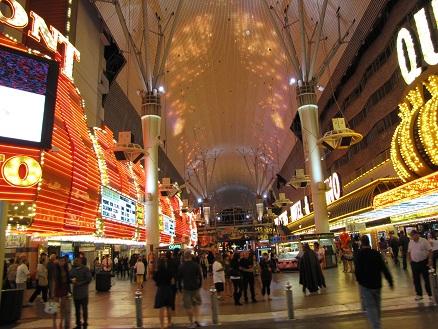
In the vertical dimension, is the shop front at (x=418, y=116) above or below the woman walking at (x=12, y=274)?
above

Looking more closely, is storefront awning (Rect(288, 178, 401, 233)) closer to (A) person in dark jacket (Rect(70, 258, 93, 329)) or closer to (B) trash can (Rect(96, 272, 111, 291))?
(B) trash can (Rect(96, 272, 111, 291))

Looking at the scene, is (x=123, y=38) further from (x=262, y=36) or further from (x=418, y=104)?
(x=418, y=104)

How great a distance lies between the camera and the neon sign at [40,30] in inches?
487

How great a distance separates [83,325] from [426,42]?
45.0ft

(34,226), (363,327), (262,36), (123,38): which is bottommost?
(363,327)

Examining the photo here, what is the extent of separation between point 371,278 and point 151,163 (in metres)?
22.4

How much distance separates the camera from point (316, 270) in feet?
43.9

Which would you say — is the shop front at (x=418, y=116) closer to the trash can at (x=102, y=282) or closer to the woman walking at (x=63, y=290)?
the trash can at (x=102, y=282)

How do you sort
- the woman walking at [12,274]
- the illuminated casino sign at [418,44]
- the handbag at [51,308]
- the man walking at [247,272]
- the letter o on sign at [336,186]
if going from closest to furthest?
1. the handbag at [51,308]
2. the man walking at [247,272]
3. the woman walking at [12,274]
4. the illuminated casino sign at [418,44]
5. the letter o on sign at [336,186]

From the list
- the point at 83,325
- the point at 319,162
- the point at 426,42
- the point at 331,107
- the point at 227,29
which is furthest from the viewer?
the point at 331,107

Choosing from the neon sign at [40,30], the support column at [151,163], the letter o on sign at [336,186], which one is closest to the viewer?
the neon sign at [40,30]

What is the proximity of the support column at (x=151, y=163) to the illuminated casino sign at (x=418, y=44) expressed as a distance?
15.6m

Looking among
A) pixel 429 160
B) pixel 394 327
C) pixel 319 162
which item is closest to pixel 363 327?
pixel 394 327

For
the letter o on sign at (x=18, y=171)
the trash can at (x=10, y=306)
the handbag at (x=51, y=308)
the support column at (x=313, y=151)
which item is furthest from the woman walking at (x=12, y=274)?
the support column at (x=313, y=151)
